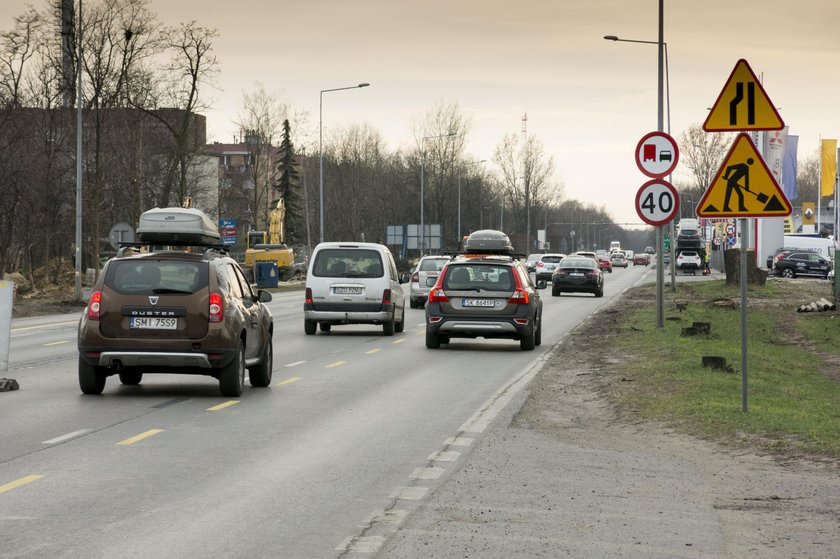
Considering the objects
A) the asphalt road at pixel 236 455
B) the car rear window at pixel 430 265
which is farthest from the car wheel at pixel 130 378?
the car rear window at pixel 430 265

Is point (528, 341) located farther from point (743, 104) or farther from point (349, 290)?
point (743, 104)

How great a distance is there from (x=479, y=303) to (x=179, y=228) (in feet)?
18.3

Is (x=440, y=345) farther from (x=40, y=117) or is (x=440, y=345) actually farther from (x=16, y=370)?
(x=40, y=117)

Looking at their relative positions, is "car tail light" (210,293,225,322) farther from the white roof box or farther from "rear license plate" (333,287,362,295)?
"rear license plate" (333,287,362,295)

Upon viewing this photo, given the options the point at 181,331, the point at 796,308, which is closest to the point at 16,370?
the point at 181,331

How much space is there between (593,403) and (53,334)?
1659cm

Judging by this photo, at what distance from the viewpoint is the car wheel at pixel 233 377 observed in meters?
15.1

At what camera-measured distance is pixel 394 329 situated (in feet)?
95.0

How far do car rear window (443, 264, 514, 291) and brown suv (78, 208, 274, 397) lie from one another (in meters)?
8.53

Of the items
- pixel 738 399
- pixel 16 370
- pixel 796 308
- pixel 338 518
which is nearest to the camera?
pixel 338 518

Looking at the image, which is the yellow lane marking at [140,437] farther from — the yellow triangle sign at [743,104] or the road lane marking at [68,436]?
the yellow triangle sign at [743,104]

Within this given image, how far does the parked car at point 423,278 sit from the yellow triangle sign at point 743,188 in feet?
93.2

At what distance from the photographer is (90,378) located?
15305 millimetres

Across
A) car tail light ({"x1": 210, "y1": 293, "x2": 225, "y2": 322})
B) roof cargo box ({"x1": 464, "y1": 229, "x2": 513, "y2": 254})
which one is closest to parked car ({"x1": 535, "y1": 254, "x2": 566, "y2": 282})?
roof cargo box ({"x1": 464, "y1": 229, "x2": 513, "y2": 254})
